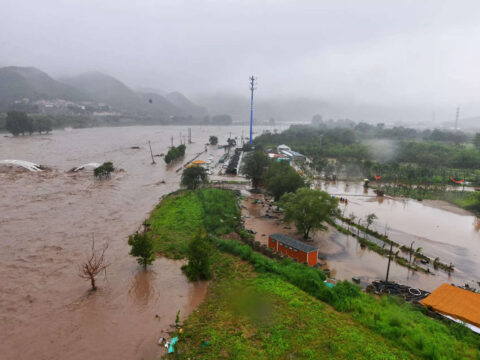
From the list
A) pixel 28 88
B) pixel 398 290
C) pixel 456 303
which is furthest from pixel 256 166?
pixel 28 88

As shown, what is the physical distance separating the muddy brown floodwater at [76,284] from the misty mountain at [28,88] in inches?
3792

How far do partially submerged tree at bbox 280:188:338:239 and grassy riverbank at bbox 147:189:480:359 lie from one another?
3.45 m

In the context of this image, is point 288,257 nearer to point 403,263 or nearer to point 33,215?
point 403,263

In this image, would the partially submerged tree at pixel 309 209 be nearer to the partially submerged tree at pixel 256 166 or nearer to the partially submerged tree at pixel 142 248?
the partially submerged tree at pixel 142 248

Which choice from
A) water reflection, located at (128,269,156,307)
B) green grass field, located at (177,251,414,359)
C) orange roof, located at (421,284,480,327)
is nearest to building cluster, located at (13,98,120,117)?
water reflection, located at (128,269,156,307)

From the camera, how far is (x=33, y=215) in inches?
675

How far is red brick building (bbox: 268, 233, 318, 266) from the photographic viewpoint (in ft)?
39.9

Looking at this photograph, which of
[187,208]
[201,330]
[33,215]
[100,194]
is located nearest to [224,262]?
[201,330]

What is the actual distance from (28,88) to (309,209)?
148 meters

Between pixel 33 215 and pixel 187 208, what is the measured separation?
30.4 feet

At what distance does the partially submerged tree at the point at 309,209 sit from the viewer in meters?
14.2

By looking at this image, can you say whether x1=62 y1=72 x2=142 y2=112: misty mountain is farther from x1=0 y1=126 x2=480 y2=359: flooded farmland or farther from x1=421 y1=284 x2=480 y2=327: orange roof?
x1=421 y1=284 x2=480 y2=327: orange roof

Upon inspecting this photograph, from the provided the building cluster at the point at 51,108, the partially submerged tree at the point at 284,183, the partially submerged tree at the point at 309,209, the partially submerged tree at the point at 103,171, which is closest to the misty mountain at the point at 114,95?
the building cluster at the point at 51,108

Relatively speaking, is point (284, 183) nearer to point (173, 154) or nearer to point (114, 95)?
point (173, 154)
